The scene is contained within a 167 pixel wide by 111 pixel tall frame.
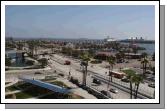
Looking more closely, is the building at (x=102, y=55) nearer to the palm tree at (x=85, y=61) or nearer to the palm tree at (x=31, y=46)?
the palm tree at (x=85, y=61)

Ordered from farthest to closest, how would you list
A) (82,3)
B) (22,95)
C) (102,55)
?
(102,55) < (22,95) < (82,3)

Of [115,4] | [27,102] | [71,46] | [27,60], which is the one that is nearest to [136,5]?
[115,4]

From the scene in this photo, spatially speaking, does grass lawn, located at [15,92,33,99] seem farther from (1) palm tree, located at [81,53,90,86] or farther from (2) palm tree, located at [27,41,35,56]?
(1) palm tree, located at [81,53,90,86]

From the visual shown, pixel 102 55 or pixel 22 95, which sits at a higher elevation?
pixel 102 55

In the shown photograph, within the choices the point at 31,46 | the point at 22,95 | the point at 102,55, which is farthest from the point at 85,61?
the point at 22,95

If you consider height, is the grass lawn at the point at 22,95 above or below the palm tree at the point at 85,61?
below

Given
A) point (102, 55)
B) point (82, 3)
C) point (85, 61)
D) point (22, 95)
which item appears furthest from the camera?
point (102, 55)

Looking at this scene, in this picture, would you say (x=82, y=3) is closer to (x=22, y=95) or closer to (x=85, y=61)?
(x=85, y=61)

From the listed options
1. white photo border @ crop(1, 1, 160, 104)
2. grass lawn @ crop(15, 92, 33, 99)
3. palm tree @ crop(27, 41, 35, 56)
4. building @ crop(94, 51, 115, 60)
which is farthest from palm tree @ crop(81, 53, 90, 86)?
white photo border @ crop(1, 1, 160, 104)

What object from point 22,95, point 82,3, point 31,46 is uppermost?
point 82,3

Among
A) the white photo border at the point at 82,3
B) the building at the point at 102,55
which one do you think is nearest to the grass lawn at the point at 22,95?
the white photo border at the point at 82,3

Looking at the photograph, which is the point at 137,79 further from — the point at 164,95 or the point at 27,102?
the point at 27,102
